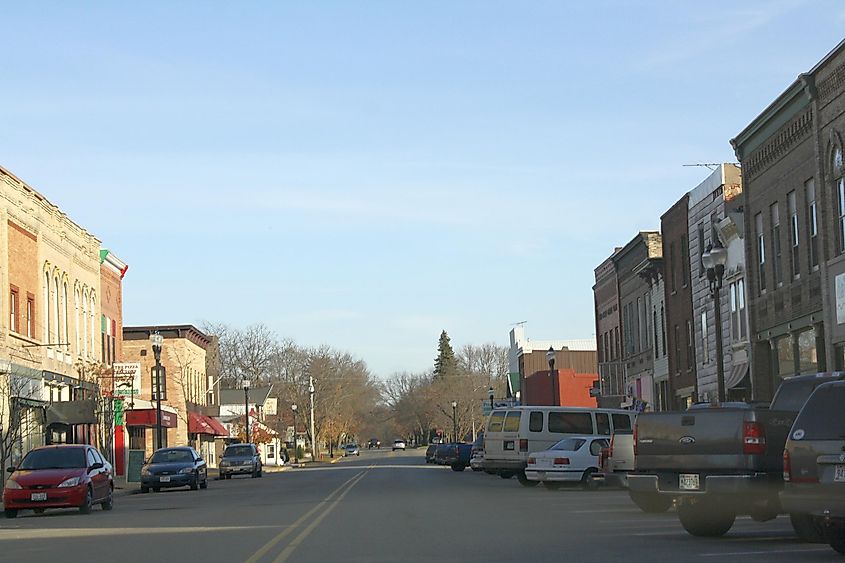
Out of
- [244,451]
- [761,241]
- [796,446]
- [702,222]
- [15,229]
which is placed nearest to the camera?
[796,446]

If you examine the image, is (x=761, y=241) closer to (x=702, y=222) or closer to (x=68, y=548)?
(x=702, y=222)

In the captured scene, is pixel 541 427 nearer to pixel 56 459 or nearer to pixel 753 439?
pixel 56 459

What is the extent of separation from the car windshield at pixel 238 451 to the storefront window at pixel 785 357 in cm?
2964

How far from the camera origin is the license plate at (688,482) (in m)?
17.0

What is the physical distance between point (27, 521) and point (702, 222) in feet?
96.4

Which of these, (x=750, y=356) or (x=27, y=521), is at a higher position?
(x=750, y=356)

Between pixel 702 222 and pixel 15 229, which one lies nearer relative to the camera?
pixel 15 229

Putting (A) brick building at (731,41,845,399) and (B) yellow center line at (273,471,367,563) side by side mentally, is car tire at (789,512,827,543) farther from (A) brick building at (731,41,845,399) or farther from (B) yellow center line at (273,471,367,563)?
(A) brick building at (731,41,845,399)

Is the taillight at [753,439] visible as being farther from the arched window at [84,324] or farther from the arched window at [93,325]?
the arched window at [93,325]

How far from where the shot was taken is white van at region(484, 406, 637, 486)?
39219 millimetres

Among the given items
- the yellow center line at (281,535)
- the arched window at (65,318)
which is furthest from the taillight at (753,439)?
the arched window at (65,318)

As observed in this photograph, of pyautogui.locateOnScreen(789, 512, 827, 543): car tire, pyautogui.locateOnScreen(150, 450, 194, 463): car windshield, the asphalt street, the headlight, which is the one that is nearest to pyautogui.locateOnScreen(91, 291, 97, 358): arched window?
pyautogui.locateOnScreen(150, 450, 194, 463): car windshield

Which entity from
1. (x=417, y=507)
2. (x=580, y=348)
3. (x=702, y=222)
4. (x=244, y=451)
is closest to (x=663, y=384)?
(x=702, y=222)

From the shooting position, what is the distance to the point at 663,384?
56406 millimetres
